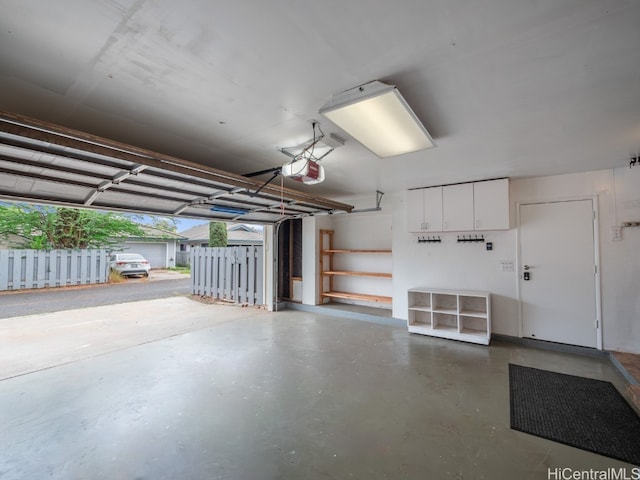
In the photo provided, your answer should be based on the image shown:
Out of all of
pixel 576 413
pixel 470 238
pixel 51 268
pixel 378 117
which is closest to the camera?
pixel 378 117

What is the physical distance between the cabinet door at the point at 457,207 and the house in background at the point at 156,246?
1491 cm

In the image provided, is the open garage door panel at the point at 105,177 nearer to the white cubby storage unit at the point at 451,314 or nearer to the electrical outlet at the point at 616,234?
the white cubby storage unit at the point at 451,314

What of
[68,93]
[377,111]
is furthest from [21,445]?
[377,111]

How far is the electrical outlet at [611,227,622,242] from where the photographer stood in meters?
3.54

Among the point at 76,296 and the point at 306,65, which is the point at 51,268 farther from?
the point at 306,65

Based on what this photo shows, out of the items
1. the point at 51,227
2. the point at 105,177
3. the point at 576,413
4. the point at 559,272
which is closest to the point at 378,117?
the point at 105,177

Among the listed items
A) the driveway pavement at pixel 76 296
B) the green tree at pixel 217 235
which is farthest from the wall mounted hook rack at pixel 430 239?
the green tree at pixel 217 235

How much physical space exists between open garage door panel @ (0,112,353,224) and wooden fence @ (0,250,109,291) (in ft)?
26.1

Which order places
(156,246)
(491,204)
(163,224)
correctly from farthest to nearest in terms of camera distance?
(163,224), (156,246), (491,204)

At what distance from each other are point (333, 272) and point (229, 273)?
9.74 ft

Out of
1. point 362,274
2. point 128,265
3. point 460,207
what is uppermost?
point 460,207

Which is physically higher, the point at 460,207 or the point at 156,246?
the point at 460,207

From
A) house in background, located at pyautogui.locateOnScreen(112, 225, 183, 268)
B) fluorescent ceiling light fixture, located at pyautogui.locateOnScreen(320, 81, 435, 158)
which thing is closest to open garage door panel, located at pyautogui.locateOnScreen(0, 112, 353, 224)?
fluorescent ceiling light fixture, located at pyautogui.locateOnScreen(320, 81, 435, 158)

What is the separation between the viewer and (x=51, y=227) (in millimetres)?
9539
